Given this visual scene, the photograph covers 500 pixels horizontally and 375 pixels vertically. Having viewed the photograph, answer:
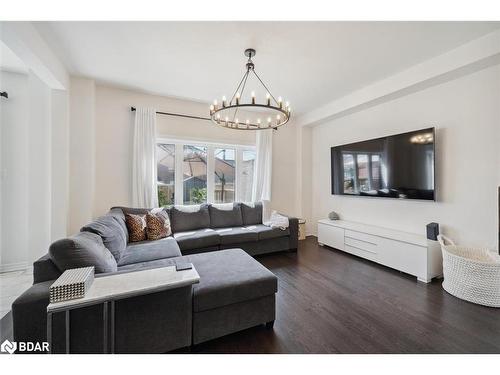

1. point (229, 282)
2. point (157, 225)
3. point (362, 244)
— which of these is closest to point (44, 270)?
point (229, 282)

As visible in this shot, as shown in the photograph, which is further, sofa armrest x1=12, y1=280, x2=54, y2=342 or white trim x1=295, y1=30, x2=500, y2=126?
white trim x1=295, y1=30, x2=500, y2=126

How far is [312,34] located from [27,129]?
12.4 feet

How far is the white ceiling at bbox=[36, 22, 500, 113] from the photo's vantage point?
1.98 meters

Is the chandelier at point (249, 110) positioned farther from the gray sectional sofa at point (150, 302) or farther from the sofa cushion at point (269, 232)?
the sofa cushion at point (269, 232)

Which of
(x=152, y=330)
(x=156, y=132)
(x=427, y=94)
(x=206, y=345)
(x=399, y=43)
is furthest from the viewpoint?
(x=156, y=132)

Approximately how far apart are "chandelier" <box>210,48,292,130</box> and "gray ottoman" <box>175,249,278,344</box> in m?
1.45

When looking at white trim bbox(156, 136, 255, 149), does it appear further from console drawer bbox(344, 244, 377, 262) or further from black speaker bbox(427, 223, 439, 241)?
black speaker bbox(427, 223, 439, 241)

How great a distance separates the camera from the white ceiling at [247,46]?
1.98 metres

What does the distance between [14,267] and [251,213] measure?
343 cm

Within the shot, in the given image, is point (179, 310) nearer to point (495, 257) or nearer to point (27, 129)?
point (495, 257)

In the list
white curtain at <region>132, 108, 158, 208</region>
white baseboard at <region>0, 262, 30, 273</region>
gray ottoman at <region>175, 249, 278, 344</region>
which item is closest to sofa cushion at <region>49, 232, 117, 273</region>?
gray ottoman at <region>175, 249, 278, 344</region>

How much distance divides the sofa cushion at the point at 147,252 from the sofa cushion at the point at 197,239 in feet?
0.58
